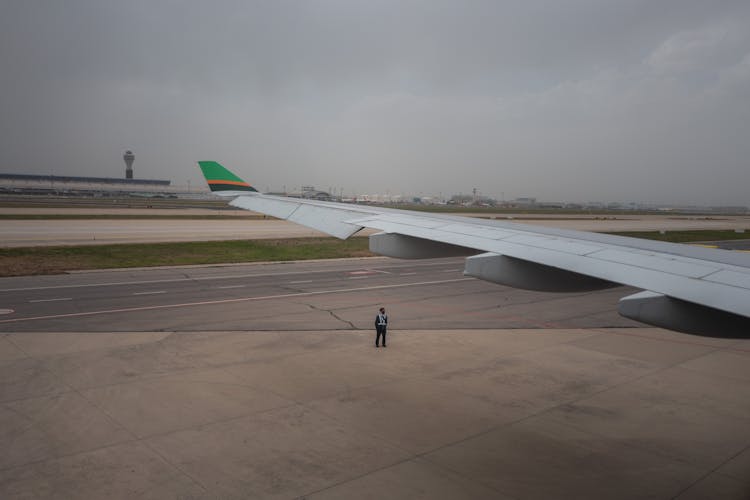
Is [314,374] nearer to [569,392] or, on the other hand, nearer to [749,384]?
[569,392]

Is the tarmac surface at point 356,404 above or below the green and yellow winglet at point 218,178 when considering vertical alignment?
below

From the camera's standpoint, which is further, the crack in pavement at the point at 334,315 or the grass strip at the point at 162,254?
the grass strip at the point at 162,254

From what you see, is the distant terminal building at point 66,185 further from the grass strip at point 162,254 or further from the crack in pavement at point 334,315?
the crack in pavement at point 334,315

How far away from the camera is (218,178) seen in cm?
1498

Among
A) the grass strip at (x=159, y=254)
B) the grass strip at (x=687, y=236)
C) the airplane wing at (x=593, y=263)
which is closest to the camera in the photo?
the airplane wing at (x=593, y=263)

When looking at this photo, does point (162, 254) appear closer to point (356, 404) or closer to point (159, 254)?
point (159, 254)

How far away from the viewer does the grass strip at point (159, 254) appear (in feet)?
94.1

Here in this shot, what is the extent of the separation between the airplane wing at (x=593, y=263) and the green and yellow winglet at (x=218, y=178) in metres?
5.36

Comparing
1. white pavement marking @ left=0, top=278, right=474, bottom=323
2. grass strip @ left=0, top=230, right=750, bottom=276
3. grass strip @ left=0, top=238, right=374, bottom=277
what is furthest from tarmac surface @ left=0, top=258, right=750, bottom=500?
grass strip @ left=0, top=230, right=750, bottom=276

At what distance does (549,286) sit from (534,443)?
4.22 metres

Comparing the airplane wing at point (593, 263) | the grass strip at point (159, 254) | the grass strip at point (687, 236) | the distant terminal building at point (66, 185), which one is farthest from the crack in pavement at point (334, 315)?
the distant terminal building at point (66, 185)

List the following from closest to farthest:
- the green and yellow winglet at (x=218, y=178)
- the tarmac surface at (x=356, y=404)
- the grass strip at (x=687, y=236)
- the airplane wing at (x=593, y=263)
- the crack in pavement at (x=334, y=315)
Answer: the airplane wing at (x=593, y=263), the tarmac surface at (x=356, y=404), the green and yellow winglet at (x=218, y=178), the crack in pavement at (x=334, y=315), the grass strip at (x=687, y=236)

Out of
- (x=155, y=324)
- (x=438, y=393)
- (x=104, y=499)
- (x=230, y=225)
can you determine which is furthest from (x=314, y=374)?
(x=230, y=225)

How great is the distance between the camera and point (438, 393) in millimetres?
11797
